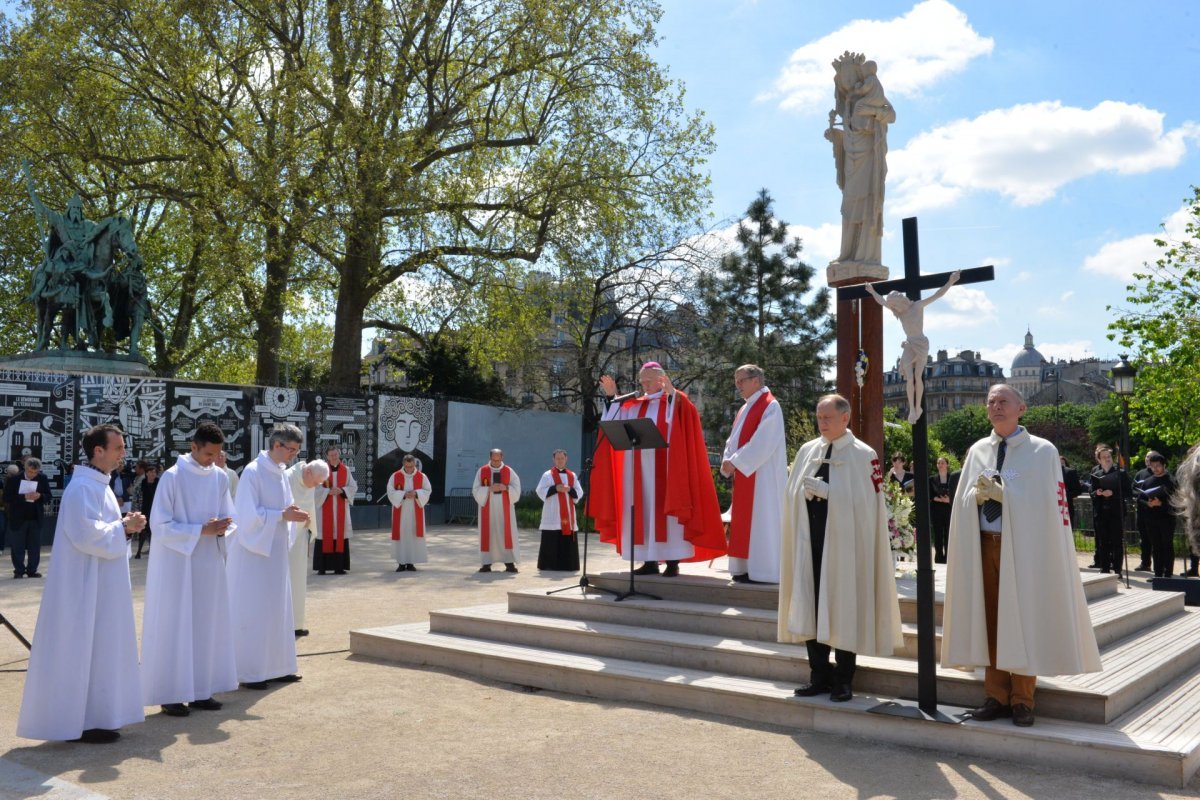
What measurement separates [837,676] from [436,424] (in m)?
19.9

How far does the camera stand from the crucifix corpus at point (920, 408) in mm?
5605

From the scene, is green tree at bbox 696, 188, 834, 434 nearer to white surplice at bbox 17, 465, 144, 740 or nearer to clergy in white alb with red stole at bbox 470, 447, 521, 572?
clergy in white alb with red stole at bbox 470, 447, 521, 572

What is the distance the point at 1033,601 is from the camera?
5.45m

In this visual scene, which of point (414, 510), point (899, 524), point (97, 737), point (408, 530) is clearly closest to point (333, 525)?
point (408, 530)

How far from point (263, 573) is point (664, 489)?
3503 millimetres

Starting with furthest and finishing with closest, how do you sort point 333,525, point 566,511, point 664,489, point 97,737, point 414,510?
1. point 414,510
2. point 333,525
3. point 566,511
4. point 664,489
5. point 97,737

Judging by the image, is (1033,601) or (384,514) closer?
(1033,601)

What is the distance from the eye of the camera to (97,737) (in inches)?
227

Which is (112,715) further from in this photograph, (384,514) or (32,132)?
(32,132)

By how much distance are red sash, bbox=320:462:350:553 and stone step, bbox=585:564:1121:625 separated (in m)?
7.15

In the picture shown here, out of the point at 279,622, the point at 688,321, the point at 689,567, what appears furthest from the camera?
the point at 688,321

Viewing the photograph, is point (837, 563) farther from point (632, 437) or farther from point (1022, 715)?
point (632, 437)

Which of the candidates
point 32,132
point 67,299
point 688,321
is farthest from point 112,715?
point 688,321

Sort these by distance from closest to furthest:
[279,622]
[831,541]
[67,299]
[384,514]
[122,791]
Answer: [122,791] → [831,541] → [279,622] → [67,299] → [384,514]
